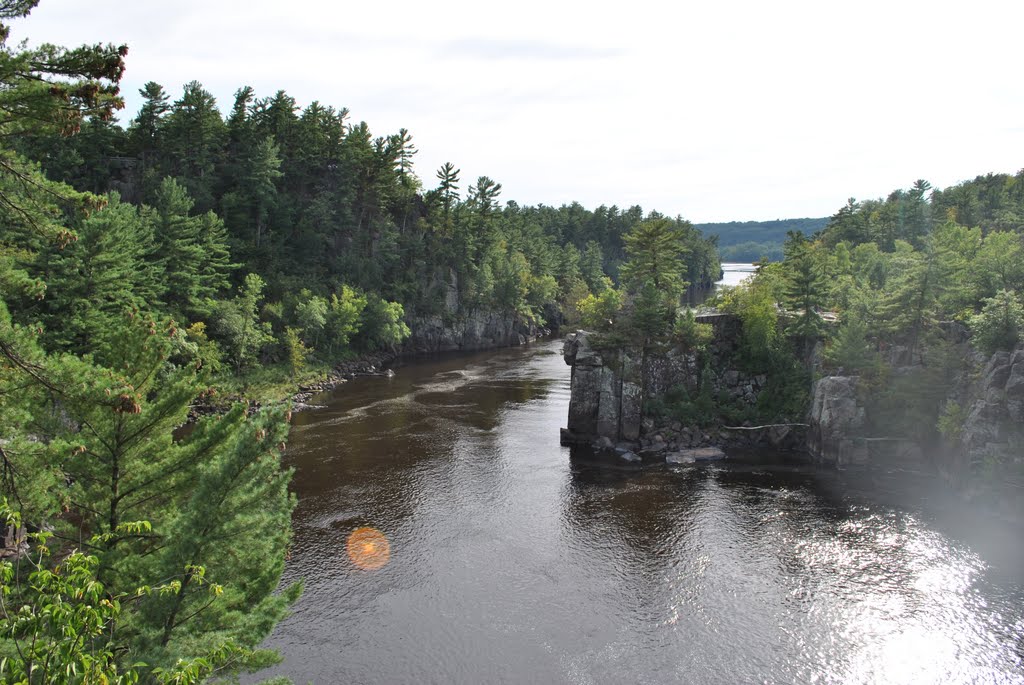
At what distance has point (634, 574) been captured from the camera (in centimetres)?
2933

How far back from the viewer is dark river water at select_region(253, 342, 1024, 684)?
76.3ft

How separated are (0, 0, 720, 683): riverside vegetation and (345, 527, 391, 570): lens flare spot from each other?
975 cm

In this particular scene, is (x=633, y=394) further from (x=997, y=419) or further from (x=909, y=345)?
(x=997, y=419)

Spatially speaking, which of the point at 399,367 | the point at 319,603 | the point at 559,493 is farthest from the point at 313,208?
the point at 319,603

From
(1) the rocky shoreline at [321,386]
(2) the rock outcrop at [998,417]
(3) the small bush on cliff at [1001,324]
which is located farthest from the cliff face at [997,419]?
(1) the rocky shoreline at [321,386]

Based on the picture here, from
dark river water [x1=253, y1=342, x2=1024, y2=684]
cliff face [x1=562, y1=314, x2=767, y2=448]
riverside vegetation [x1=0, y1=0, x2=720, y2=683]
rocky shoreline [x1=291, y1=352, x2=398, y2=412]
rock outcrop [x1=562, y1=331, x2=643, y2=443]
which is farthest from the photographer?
rocky shoreline [x1=291, y1=352, x2=398, y2=412]

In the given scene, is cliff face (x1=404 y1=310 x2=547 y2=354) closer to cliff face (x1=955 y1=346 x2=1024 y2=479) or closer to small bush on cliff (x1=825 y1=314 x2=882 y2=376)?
small bush on cliff (x1=825 y1=314 x2=882 y2=376)

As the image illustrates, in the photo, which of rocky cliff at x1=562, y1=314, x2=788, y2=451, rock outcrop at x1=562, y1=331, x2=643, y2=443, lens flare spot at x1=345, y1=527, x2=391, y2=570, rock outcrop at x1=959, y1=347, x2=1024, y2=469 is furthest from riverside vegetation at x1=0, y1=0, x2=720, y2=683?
rock outcrop at x1=959, y1=347, x2=1024, y2=469

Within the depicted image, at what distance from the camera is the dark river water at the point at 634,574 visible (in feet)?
76.3

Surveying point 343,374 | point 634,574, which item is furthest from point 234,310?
point 634,574

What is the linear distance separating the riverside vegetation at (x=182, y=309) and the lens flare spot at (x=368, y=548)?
32.0 feet

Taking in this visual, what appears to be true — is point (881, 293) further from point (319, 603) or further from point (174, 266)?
point (174, 266)

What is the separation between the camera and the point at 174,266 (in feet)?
188

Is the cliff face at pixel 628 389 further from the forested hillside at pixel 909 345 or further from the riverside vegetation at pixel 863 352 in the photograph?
the forested hillside at pixel 909 345
